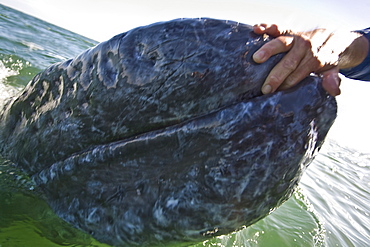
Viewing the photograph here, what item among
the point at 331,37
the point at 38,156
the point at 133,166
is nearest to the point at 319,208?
the point at 331,37

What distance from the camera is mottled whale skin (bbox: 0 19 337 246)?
162 centimetres

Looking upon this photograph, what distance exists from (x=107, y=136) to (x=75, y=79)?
25.2 inches

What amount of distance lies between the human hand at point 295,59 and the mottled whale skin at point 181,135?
0.06 metres

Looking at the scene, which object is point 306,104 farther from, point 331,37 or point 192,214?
point 192,214

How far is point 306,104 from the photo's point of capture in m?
1.60

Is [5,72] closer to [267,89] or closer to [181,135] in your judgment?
[181,135]

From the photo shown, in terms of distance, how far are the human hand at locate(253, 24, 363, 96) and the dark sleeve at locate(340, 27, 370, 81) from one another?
1121mm

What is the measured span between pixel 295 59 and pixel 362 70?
5.51 feet

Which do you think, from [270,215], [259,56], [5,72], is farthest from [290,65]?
[5,72]

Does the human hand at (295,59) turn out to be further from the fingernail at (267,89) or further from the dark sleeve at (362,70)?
the dark sleeve at (362,70)

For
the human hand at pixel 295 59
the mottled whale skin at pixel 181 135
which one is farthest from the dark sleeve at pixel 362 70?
the mottled whale skin at pixel 181 135

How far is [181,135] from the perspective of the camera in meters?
1.77

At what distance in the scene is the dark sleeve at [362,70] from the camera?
256 centimetres

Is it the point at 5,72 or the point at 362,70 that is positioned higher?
the point at 362,70
